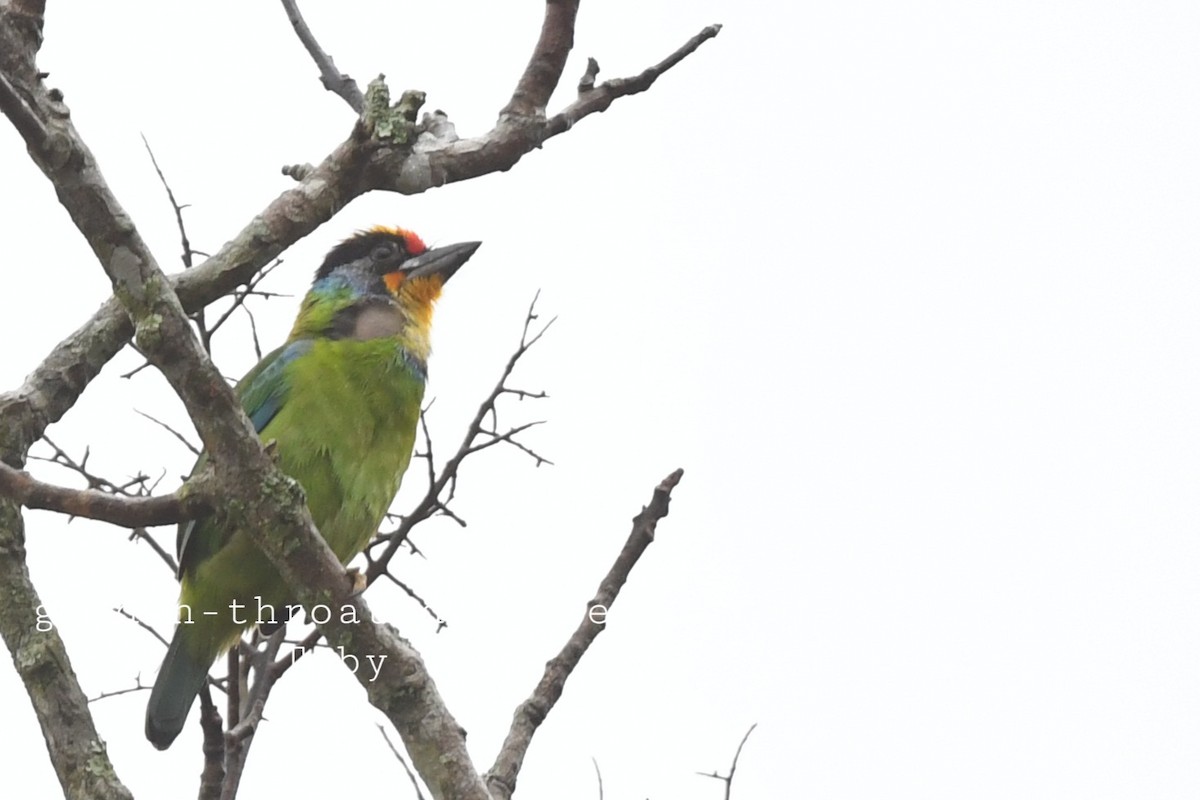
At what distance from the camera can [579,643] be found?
2910 mm

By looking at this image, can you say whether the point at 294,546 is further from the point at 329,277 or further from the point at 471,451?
the point at 329,277

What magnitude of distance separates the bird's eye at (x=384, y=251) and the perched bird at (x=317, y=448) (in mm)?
296

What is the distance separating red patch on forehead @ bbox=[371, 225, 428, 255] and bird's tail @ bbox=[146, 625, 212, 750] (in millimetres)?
1601

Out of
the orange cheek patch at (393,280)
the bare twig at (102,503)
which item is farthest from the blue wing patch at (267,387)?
the bare twig at (102,503)

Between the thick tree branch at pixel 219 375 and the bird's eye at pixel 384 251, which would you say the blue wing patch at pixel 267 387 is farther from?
the thick tree branch at pixel 219 375

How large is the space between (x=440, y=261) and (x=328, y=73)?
110 cm

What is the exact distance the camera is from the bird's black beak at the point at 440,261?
4641mm

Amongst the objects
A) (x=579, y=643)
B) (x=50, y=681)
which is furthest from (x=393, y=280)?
(x=50, y=681)

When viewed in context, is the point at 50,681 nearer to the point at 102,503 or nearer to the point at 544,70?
the point at 102,503

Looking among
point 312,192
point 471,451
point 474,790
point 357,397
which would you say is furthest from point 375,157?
point 474,790

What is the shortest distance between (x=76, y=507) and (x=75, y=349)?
843 mm

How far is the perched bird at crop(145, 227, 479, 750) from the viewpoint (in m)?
3.71

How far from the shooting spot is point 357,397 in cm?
396

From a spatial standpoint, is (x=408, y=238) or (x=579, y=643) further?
(x=408, y=238)
